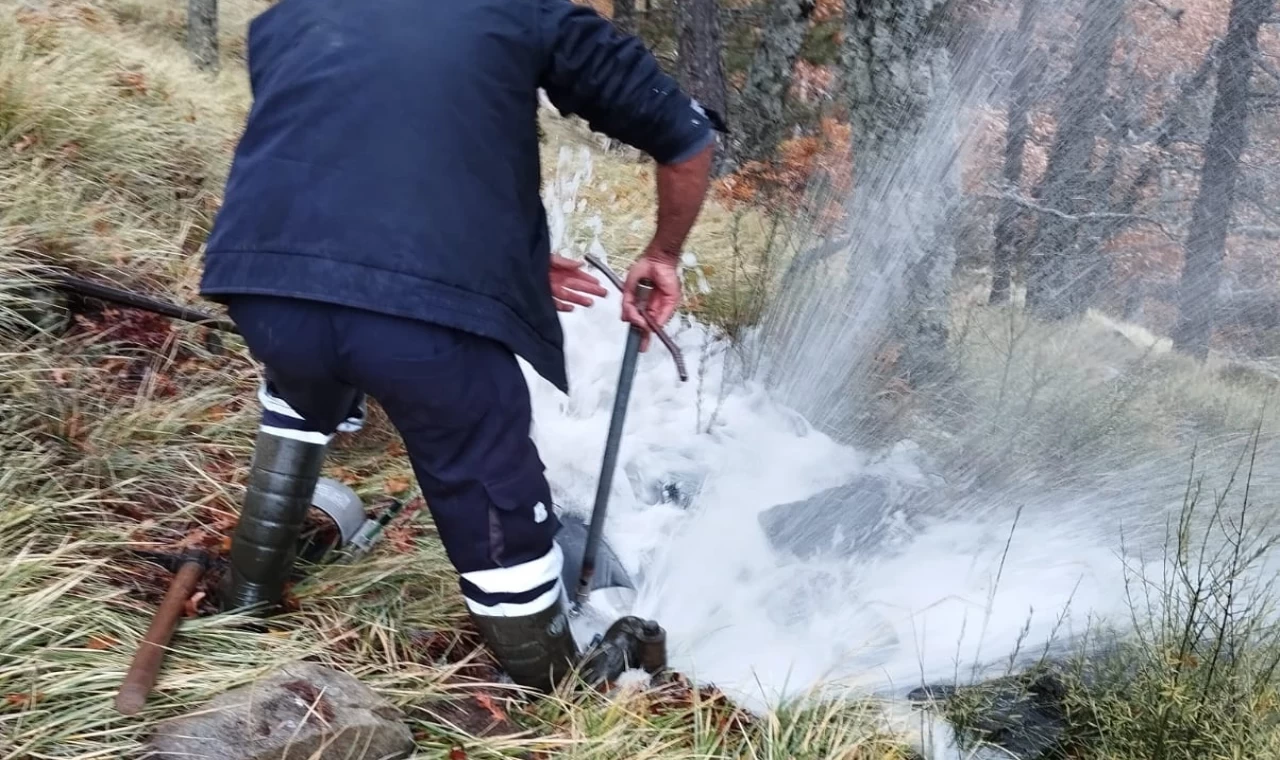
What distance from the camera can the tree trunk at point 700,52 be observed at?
802cm

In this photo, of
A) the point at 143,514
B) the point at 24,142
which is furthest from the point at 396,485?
the point at 24,142

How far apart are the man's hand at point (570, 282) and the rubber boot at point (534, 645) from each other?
2.50ft

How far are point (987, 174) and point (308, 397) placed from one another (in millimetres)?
3425

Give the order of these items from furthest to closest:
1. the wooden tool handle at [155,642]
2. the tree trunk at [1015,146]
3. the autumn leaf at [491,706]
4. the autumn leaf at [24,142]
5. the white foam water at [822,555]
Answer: the tree trunk at [1015,146], the autumn leaf at [24,142], the white foam water at [822,555], the autumn leaf at [491,706], the wooden tool handle at [155,642]

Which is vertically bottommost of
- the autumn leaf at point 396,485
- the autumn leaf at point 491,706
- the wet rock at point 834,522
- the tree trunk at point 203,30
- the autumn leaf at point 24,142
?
the tree trunk at point 203,30

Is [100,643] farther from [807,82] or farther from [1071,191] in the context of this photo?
[807,82]

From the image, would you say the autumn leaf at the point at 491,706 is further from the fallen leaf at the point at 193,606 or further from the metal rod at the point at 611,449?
the fallen leaf at the point at 193,606

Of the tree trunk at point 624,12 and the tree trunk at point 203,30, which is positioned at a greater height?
the tree trunk at point 624,12

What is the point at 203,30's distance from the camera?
10.2m

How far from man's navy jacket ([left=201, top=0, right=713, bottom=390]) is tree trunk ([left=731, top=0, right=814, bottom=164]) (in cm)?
615

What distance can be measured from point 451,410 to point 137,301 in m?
2.17

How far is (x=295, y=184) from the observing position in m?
1.81

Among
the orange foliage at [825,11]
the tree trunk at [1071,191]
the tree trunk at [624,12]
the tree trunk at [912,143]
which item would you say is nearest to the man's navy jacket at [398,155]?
the tree trunk at [912,143]

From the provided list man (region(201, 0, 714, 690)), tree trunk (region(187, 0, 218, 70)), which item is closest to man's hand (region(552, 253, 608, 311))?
man (region(201, 0, 714, 690))
